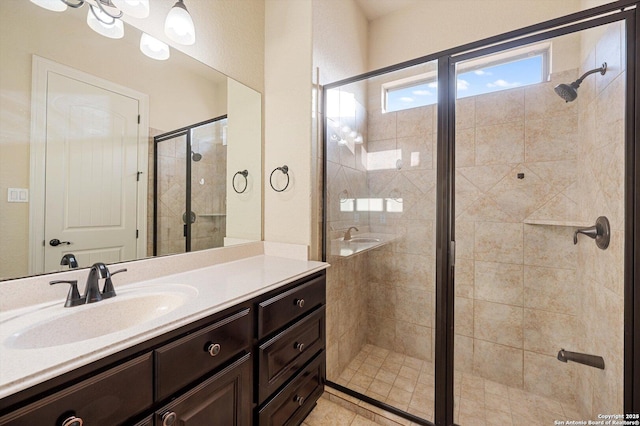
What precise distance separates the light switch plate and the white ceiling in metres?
2.67

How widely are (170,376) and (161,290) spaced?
41 cm

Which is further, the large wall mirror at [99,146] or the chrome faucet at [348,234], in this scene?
the chrome faucet at [348,234]

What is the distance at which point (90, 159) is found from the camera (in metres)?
1.08

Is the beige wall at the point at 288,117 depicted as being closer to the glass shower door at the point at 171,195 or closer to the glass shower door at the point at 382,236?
the glass shower door at the point at 382,236

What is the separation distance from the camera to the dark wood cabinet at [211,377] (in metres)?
0.58

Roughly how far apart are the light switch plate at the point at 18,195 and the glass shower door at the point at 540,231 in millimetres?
1967

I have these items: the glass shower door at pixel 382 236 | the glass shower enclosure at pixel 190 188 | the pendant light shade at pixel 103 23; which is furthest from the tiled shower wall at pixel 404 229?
the pendant light shade at pixel 103 23

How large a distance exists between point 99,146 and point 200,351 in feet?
3.13

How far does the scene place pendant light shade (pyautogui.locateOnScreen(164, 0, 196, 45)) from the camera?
1.24 metres

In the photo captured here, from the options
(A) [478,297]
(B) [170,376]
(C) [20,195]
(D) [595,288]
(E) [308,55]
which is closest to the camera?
(B) [170,376]

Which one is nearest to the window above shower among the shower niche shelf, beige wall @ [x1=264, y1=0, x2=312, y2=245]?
beige wall @ [x1=264, y1=0, x2=312, y2=245]

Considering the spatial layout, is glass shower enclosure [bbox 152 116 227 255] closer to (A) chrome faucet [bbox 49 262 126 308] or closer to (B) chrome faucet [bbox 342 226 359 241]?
(A) chrome faucet [bbox 49 262 126 308]

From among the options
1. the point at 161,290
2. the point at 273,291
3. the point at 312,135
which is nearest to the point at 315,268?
the point at 273,291

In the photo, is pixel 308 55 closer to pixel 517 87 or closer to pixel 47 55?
pixel 47 55
